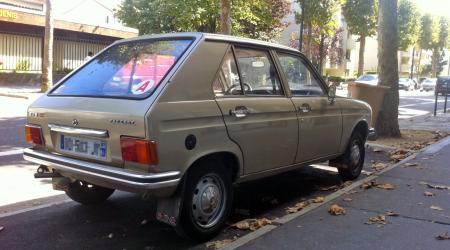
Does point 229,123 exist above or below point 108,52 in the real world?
below

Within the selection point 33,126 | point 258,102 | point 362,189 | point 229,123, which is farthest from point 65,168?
point 362,189

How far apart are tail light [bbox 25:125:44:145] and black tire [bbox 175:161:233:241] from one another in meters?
1.45

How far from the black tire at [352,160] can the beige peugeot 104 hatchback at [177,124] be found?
130 centimetres

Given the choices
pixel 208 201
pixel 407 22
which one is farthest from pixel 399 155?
pixel 407 22

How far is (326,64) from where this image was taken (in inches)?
2087

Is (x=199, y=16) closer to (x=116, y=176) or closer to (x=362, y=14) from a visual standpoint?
(x=362, y=14)

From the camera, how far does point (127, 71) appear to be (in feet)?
15.5

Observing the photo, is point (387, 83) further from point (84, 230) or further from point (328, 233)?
point (84, 230)

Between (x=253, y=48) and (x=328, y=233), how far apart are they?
194 cm

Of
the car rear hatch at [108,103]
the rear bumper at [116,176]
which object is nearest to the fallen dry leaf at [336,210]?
the rear bumper at [116,176]

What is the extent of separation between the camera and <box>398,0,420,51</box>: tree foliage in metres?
48.3

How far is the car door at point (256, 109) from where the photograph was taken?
4.72m

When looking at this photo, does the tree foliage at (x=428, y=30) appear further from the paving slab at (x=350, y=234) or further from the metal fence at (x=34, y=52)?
the paving slab at (x=350, y=234)

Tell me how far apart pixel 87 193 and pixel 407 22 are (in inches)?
1912
